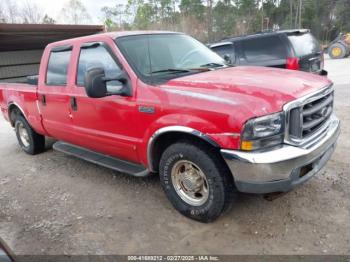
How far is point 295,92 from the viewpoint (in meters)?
2.96

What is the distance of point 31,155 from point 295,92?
497 cm

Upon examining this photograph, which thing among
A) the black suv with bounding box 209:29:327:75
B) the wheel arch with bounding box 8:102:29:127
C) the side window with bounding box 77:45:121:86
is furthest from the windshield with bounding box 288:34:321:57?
the wheel arch with bounding box 8:102:29:127

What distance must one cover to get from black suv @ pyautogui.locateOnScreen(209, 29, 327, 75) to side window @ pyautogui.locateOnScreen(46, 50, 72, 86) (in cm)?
355

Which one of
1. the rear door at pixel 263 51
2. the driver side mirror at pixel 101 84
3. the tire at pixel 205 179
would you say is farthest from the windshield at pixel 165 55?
the rear door at pixel 263 51

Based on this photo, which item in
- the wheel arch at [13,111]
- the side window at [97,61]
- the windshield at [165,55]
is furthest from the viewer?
the wheel arch at [13,111]

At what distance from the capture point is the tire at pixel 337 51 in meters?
21.7

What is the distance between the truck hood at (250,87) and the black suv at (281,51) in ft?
11.3

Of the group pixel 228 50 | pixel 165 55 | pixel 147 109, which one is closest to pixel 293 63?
pixel 228 50

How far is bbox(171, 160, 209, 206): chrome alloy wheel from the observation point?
131 inches

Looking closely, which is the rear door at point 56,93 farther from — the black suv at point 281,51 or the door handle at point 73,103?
the black suv at point 281,51

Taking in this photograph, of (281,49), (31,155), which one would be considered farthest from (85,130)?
(281,49)

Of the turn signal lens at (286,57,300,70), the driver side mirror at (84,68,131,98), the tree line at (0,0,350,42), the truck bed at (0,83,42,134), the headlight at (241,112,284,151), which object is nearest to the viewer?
the headlight at (241,112,284,151)

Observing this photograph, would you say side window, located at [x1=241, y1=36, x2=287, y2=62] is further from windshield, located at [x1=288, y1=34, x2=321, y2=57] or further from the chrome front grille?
the chrome front grille

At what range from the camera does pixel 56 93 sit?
4.64 meters
